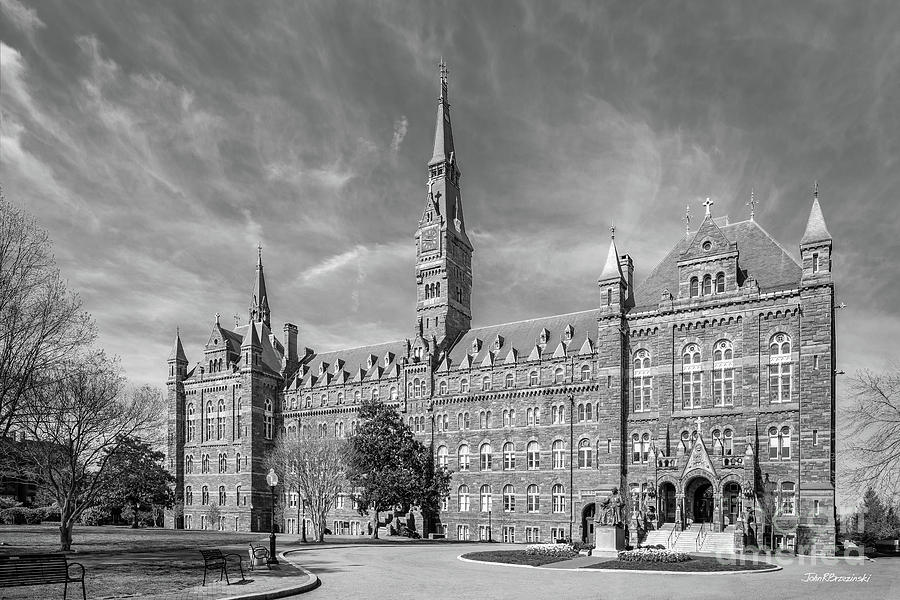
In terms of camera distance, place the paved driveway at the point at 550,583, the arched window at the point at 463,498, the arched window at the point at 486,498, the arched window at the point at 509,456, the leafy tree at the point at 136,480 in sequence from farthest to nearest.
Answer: the arched window at the point at 463,498
the arched window at the point at 486,498
the arched window at the point at 509,456
the leafy tree at the point at 136,480
the paved driveway at the point at 550,583

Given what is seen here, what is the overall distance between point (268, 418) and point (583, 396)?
38.3 metres

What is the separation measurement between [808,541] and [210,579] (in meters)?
38.6

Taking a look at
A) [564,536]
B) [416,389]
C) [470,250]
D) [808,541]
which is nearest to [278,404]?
[416,389]

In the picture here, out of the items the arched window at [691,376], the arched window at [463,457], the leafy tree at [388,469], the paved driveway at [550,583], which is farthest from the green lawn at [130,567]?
the arched window at [691,376]

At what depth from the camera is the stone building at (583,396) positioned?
173 feet

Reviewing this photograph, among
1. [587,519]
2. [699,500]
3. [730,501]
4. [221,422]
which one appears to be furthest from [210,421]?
[730,501]

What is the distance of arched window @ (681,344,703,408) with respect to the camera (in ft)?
189

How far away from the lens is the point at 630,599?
23.8 metres

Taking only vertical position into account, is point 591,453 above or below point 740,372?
below

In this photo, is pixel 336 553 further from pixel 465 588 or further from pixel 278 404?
pixel 278 404

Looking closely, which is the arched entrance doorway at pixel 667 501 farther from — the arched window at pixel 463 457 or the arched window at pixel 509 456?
the arched window at pixel 463 457

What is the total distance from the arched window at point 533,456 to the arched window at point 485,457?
3831 millimetres

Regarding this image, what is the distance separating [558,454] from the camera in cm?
6831

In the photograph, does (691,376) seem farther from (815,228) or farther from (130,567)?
(130,567)
